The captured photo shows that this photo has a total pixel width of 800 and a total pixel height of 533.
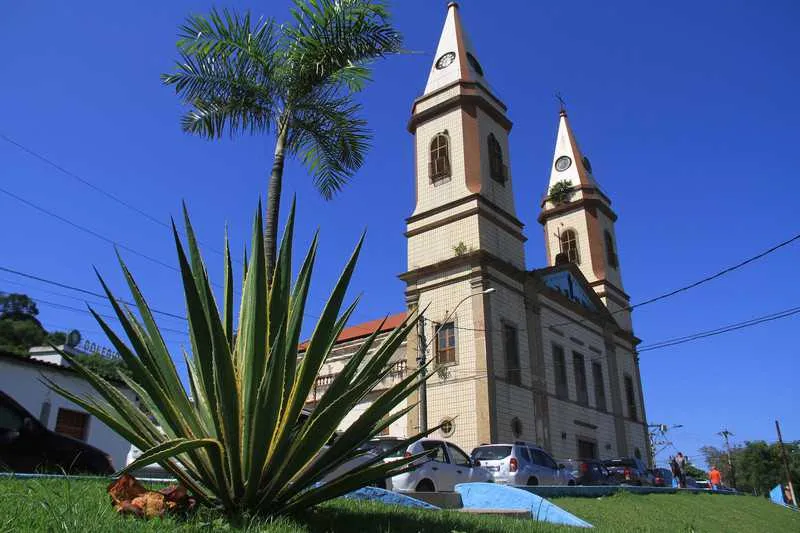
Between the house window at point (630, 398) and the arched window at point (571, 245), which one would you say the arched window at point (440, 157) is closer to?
the arched window at point (571, 245)

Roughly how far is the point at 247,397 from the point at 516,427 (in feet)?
68.3

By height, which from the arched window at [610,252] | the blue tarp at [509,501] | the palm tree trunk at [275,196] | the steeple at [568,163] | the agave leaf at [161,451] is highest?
the steeple at [568,163]

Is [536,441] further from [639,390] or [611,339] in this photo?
[639,390]

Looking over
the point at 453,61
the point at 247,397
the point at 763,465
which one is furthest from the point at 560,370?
the point at 763,465

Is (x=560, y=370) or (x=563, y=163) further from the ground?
(x=563, y=163)

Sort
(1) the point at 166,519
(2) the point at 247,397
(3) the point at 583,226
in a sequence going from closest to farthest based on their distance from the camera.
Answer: (1) the point at 166,519, (2) the point at 247,397, (3) the point at 583,226

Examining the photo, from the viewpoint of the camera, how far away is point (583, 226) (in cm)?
3528

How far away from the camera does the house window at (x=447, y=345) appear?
75.9 ft

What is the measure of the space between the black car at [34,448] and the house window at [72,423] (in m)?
10.2

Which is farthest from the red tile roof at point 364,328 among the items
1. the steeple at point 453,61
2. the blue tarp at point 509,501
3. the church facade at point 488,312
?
the blue tarp at point 509,501

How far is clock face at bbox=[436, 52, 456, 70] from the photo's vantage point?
28.5m

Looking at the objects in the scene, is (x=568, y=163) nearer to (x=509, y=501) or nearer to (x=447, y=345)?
(x=447, y=345)

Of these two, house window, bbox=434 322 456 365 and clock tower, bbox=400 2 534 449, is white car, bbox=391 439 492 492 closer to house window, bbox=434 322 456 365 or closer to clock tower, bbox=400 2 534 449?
clock tower, bbox=400 2 534 449

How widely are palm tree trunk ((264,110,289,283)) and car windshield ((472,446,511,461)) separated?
9226mm
